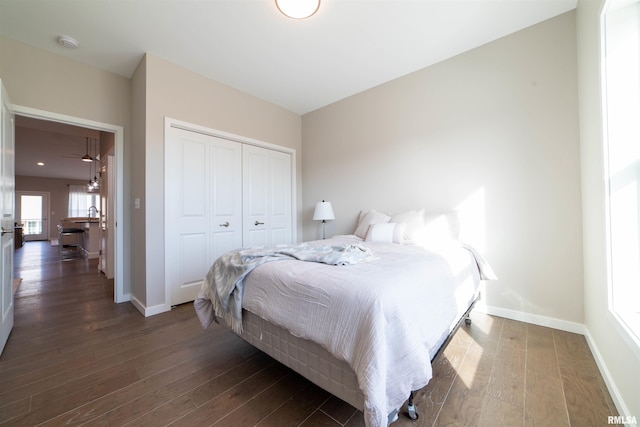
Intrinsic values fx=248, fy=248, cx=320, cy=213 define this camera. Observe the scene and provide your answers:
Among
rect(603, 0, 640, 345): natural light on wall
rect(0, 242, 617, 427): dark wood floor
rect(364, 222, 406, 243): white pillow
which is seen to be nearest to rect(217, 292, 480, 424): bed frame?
rect(0, 242, 617, 427): dark wood floor

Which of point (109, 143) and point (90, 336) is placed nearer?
point (90, 336)

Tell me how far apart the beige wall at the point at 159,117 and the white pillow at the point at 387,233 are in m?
2.30

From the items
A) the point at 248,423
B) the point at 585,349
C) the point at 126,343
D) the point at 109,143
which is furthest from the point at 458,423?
the point at 109,143

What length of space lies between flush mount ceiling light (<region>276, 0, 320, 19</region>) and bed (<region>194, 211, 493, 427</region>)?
1859 mm

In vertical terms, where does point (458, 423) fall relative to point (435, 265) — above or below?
below

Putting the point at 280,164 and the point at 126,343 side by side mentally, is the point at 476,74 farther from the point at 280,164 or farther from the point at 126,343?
the point at 126,343

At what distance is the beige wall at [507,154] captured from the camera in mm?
2160

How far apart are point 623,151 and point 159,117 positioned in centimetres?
374

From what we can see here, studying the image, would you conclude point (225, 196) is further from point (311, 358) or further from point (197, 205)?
point (311, 358)

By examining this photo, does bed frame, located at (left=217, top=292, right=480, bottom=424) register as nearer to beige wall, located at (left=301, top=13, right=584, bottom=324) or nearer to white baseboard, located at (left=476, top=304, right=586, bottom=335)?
white baseboard, located at (left=476, top=304, right=586, bottom=335)

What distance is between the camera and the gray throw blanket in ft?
5.10

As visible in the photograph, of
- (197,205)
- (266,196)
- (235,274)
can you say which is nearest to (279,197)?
(266,196)

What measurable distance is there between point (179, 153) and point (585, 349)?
13.6 ft

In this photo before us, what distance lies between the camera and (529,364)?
5.47 ft
